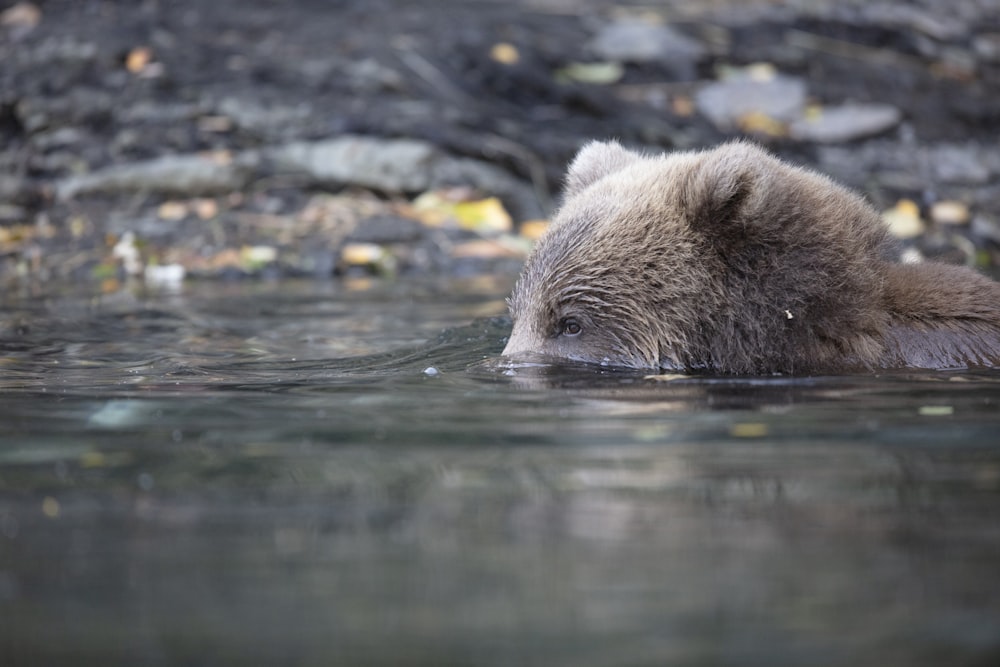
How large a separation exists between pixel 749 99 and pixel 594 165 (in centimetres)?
811

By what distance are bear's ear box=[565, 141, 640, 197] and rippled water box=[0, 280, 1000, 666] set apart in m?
1.74

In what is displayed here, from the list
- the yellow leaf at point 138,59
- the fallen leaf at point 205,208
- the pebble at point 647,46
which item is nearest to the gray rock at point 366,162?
the fallen leaf at point 205,208

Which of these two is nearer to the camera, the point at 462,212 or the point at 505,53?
the point at 462,212

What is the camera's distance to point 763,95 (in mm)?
14812

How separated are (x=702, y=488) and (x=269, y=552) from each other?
1.25 metres

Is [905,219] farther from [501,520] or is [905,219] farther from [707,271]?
[501,520]

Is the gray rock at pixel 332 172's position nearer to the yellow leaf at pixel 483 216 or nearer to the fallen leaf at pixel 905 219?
the yellow leaf at pixel 483 216

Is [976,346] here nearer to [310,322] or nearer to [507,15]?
[310,322]

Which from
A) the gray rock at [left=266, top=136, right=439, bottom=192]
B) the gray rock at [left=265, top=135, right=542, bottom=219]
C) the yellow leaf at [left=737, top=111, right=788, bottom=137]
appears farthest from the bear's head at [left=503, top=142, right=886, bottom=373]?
the yellow leaf at [left=737, top=111, right=788, bottom=137]

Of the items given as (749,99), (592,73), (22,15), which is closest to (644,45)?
(592,73)

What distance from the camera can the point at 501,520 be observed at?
3287 mm

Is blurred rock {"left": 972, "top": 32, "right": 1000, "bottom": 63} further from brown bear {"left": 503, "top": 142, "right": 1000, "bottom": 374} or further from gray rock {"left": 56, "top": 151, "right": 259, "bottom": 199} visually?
brown bear {"left": 503, "top": 142, "right": 1000, "bottom": 374}

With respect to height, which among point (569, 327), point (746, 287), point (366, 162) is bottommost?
point (569, 327)

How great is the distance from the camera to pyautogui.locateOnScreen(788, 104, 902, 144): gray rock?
1430 cm
